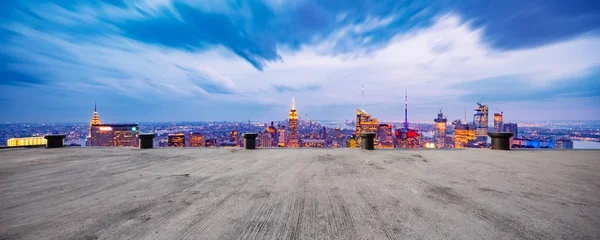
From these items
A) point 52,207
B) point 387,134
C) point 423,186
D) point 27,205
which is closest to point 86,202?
point 52,207

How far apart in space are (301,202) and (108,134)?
77.2 metres

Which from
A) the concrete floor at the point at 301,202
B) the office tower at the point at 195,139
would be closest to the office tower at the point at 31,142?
the concrete floor at the point at 301,202

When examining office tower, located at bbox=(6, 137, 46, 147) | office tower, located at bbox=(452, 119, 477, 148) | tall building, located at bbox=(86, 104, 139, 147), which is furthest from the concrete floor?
office tower, located at bbox=(452, 119, 477, 148)

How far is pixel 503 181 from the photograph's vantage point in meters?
4.41

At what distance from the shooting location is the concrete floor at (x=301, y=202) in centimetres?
241

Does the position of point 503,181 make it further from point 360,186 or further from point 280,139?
point 280,139

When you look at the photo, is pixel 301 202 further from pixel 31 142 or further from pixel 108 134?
pixel 108 134

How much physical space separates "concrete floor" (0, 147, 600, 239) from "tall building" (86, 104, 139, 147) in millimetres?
58187

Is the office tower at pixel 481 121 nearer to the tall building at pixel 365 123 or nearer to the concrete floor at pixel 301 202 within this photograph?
the tall building at pixel 365 123

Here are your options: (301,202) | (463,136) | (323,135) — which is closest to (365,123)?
(323,135)

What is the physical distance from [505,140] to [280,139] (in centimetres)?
10537

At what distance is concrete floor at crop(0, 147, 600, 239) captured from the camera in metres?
2.41

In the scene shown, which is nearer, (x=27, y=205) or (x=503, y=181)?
(x=27, y=205)

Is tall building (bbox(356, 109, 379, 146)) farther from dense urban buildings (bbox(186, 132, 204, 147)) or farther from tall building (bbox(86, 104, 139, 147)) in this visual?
tall building (bbox(86, 104, 139, 147))
